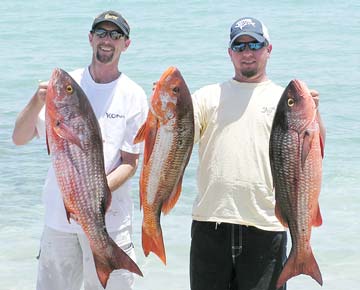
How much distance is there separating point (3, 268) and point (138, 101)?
13.3 ft

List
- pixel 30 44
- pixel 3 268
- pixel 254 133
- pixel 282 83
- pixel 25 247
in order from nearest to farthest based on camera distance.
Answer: pixel 254 133 → pixel 3 268 → pixel 25 247 → pixel 282 83 → pixel 30 44

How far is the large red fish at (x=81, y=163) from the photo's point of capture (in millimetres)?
4785

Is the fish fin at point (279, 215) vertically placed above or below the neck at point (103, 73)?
below

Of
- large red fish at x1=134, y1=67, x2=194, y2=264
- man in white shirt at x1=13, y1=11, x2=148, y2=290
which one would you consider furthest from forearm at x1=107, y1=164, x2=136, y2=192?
large red fish at x1=134, y1=67, x2=194, y2=264

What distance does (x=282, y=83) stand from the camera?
61.1 ft

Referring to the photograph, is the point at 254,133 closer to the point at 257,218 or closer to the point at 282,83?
the point at 257,218

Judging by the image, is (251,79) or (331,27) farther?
(331,27)

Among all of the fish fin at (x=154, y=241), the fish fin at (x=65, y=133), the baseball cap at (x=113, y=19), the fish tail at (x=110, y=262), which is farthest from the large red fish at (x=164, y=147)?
the baseball cap at (x=113, y=19)

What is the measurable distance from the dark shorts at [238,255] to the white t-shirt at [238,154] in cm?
7

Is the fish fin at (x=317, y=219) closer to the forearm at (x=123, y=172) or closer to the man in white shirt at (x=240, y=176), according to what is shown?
the man in white shirt at (x=240, y=176)

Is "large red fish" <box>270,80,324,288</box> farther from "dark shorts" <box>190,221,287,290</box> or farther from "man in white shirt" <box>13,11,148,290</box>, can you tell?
"man in white shirt" <box>13,11,148,290</box>

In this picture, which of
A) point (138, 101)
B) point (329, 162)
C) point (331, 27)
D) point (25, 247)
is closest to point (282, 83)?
point (329, 162)

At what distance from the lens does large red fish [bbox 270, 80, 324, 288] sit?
4.79 m

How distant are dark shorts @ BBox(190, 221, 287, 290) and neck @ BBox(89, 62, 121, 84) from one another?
1049 mm
